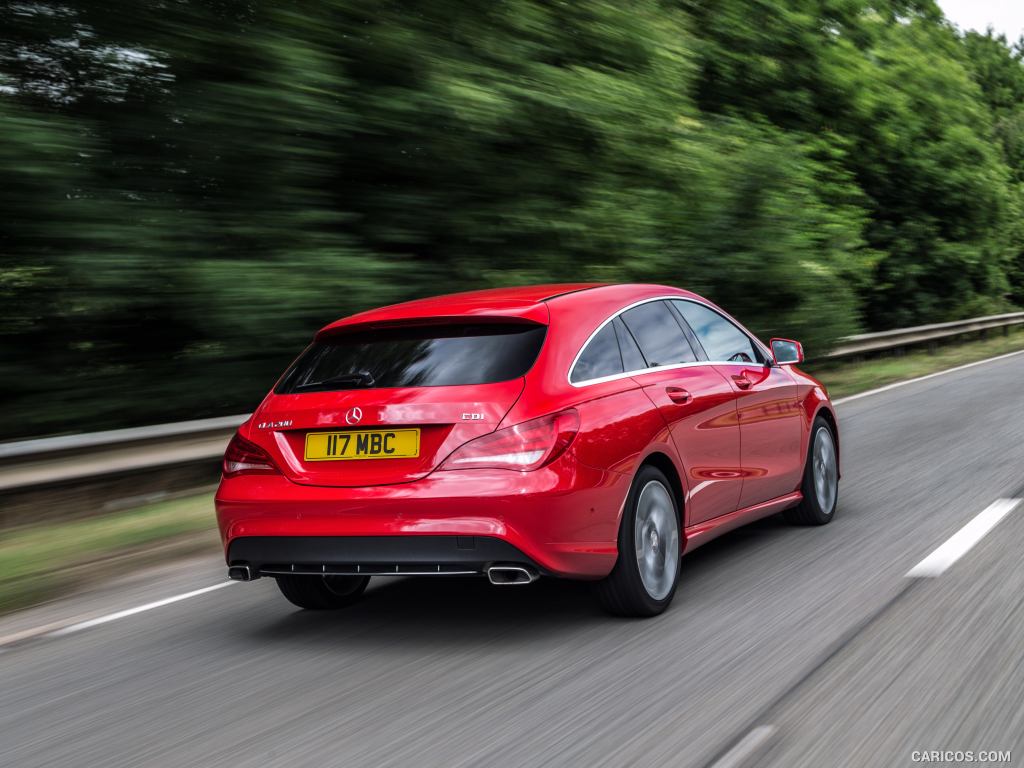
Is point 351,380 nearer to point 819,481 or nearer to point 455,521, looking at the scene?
point 455,521

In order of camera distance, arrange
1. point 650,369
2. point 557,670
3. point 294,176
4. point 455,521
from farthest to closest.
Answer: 1. point 294,176
2. point 650,369
3. point 455,521
4. point 557,670

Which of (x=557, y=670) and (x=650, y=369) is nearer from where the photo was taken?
(x=557, y=670)

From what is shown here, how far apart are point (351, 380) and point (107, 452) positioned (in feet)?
10.9

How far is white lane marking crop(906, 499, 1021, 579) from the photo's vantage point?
5.82m

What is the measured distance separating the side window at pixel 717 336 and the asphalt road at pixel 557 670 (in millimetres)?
1057

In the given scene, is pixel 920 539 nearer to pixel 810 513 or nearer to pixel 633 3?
pixel 810 513

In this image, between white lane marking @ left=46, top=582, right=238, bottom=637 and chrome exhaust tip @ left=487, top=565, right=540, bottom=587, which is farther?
white lane marking @ left=46, top=582, right=238, bottom=637

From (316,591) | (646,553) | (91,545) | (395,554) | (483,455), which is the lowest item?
(91,545)

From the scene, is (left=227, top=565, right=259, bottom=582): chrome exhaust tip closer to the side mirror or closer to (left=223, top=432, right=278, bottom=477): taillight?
(left=223, top=432, right=278, bottom=477): taillight

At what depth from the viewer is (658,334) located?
5.94 m

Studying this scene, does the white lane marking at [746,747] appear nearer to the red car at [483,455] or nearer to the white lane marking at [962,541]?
the red car at [483,455]

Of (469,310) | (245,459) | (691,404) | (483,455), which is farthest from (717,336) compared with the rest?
(245,459)

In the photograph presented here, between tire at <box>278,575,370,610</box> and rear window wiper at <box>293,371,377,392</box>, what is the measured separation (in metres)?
0.99

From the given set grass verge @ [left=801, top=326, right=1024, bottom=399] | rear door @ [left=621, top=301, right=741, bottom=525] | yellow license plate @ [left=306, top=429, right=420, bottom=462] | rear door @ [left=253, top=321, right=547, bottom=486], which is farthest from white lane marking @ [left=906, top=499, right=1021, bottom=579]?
grass verge @ [left=801, top=326, right=1024, bottom=399]
